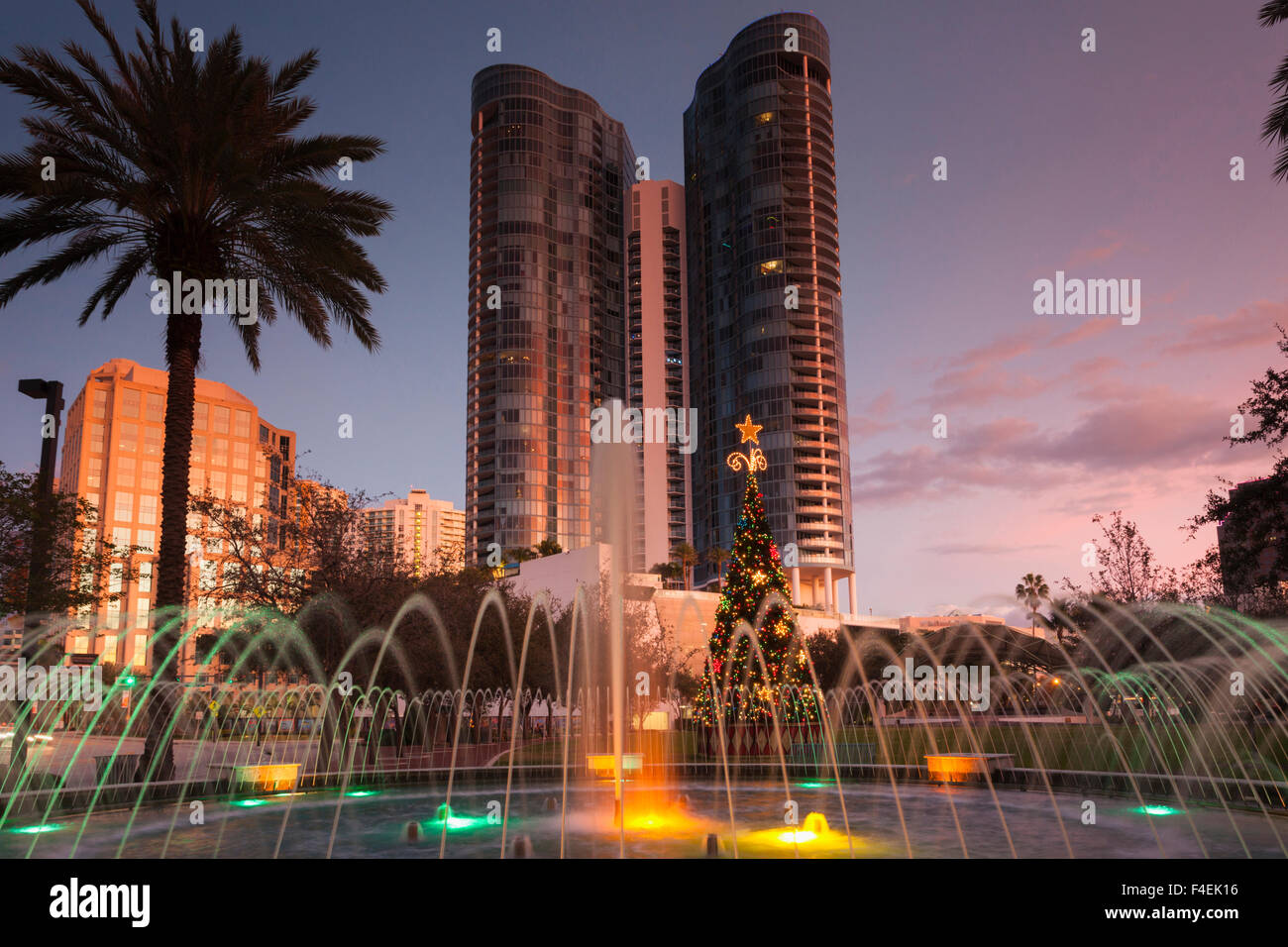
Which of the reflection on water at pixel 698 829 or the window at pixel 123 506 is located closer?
the reflection on water at pixel 698 829

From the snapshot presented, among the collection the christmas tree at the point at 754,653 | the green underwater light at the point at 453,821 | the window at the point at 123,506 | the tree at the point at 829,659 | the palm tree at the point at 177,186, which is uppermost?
the window at the point at 123,506

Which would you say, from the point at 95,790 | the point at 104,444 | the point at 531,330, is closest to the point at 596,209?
the point at 531,330

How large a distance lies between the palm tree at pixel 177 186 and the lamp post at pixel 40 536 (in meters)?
2.33

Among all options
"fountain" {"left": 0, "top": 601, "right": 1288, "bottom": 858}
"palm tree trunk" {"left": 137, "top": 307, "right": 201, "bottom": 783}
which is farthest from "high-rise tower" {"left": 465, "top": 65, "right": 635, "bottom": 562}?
"palm tree trunk" {"left": 137, "top": 307, "right": 201, "bottom": 783}

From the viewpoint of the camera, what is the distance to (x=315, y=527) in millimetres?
27453

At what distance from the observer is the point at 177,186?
62.1ft

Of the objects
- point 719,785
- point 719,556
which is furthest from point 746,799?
point 719,556

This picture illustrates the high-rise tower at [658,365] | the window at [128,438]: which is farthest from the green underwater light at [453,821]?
the window at [128,438]

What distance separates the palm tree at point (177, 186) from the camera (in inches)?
718

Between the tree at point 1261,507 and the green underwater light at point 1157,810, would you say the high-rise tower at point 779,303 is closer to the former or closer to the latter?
the tree at point 1261,507

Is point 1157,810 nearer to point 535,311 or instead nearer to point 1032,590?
point 1032,590

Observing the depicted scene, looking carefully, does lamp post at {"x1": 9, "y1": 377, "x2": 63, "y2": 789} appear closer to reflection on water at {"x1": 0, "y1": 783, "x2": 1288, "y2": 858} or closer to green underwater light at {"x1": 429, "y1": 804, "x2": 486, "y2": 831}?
reflection on water at {"x1": 0, "y1": 783, "x2": 1288, "y2": 858}
